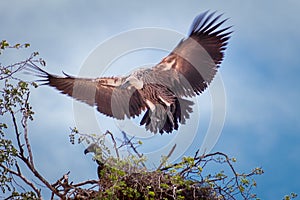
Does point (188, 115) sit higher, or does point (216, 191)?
point (188, 115)

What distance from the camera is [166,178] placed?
4520mm

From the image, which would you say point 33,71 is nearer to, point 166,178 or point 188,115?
point 188,115

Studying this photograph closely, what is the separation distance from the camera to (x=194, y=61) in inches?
277

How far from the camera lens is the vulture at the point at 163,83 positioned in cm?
666

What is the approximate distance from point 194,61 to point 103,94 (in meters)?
1.24

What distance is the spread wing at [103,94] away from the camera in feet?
22.6

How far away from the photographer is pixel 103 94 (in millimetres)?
6996

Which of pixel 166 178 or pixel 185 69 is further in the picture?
→ pixel 185 69

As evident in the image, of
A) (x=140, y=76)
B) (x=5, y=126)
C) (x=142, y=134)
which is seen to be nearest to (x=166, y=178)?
(x=5, y=126)

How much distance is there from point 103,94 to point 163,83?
2.59 ft

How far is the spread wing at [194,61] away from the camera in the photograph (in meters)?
6.78

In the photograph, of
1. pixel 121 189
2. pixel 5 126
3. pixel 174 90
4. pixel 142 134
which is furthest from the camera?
pixel 174 90

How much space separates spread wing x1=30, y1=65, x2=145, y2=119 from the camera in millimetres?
6887

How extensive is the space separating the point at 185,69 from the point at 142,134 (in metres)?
1.13
